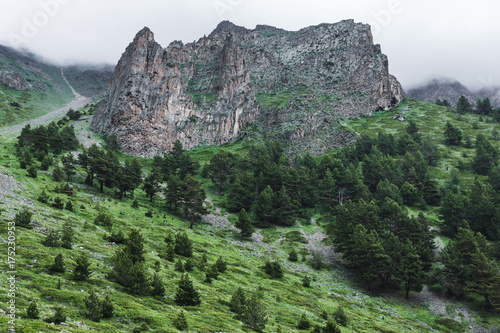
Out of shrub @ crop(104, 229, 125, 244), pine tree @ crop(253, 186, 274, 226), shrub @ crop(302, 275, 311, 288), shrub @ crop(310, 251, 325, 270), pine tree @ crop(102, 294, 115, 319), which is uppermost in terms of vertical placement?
pine tree @ crop(253, 186, 274, 226)

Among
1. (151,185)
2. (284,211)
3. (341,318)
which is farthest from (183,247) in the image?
(284,211)

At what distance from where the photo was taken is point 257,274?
51.9 m

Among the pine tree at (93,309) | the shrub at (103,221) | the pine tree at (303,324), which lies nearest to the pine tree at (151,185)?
the shrub at (103,221)

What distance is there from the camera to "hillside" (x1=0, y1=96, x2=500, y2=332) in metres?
20.8

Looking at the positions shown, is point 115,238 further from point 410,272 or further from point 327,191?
point 327,191

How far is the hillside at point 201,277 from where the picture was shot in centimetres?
2081

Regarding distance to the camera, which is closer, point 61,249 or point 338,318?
point 61,249

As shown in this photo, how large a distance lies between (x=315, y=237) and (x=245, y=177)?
35.6m

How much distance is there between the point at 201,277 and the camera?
3881 centimetres

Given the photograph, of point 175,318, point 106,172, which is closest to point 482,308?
point 175,318

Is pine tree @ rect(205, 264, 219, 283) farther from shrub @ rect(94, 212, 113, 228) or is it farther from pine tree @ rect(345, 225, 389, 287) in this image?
pine tree @ rect(345, 225, 389, 287)

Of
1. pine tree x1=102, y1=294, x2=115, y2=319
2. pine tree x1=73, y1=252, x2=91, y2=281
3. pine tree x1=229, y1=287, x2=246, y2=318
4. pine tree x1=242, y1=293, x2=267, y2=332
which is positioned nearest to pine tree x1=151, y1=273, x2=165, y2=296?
Result: pine tree x1=73, y1=252, x2=91, y2=281

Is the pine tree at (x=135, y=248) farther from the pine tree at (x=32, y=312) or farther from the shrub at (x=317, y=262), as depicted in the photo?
the shrub at (x=317, y=262)

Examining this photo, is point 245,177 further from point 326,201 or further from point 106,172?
point 106,172
